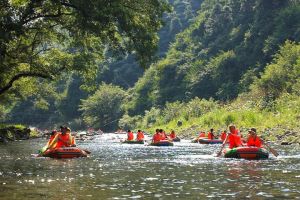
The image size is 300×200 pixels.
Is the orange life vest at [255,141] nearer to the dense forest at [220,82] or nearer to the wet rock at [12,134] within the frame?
the dense forest at [220,82]

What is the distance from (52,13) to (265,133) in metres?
21.6

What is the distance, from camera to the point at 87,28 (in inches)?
967

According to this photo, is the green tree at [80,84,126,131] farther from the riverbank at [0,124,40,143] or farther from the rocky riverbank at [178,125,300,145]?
the rocky riverbank at [178,125,300,145]

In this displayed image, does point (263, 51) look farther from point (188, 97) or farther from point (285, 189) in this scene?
point (285, 189)

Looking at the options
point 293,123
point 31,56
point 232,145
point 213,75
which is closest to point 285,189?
point 232,145

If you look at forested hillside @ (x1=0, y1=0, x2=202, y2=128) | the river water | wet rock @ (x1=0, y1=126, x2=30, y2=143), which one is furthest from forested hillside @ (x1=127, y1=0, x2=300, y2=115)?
the river water

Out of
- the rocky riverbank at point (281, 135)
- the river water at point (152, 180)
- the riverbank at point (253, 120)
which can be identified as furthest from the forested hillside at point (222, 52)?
the river water at point (152, 180)

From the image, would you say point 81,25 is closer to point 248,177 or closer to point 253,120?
point 248,177

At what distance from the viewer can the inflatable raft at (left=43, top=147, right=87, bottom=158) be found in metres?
24.7

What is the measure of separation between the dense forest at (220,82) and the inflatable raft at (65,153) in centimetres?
1108

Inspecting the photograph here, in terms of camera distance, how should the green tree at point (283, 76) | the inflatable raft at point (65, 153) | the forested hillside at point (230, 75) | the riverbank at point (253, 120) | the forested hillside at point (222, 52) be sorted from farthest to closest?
the forested hillside at point (222, 52)
the green tree at point (283, 76)
the forested hillside at point (230, 75)
the riverbank at point (253, 120)
the inflatable raft at point (65, 153)

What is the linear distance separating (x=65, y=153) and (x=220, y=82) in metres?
54.5

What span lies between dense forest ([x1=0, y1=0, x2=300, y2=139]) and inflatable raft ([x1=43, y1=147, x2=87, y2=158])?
1108 centimetres

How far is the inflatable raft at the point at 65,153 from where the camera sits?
A: 81.0 ft
